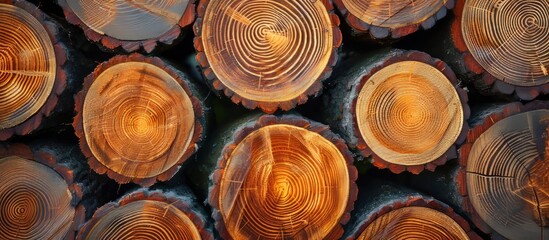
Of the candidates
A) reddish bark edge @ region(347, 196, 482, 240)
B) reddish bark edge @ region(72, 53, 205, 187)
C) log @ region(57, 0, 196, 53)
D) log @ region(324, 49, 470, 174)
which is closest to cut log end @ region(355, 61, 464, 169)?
log @ region(324, 49, 470, 174)

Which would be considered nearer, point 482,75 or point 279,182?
point 279,182

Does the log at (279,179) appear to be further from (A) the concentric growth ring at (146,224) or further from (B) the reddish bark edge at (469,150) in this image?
(B) the reddish bark edge at (469,150)

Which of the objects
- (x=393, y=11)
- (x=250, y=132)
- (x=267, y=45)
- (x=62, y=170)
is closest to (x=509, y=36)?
(x=393, y=11)

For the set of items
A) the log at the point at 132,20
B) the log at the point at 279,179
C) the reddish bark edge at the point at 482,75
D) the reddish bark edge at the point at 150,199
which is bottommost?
the reddish bark edge at the point at 150,199

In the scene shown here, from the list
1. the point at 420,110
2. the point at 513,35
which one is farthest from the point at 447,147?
the point at 513,35

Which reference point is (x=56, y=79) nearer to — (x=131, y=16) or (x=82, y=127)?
(x=82, y=127)

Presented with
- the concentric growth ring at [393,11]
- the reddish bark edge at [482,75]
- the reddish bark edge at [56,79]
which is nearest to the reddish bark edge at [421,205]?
the reddish bark edge at [482,75]

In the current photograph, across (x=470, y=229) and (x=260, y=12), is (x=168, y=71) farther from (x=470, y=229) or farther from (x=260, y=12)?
(x=470, y=229)
